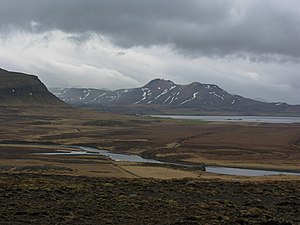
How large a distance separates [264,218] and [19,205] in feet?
30.3

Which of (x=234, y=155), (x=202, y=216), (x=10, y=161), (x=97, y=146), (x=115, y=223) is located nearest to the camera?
(x=115, y=223)

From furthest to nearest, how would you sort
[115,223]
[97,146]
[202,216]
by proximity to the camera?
[97,146] < [202,216] < [115,223]

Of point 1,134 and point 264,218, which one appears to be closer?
point 264,218

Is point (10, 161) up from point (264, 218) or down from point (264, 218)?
down

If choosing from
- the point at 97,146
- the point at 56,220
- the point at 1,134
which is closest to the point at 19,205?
the point at 56,220

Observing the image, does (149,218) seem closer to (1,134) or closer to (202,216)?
(202,216)

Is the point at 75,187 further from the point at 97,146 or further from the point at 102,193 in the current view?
the point at 97,146

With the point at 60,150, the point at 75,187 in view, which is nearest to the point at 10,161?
the point at 60,150

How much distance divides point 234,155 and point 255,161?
645 cm

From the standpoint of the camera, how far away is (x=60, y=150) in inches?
2884

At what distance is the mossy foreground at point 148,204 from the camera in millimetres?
14844

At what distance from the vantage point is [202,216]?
1530cm

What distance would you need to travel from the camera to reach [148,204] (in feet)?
58.3

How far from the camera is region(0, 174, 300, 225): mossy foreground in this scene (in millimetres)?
14844
